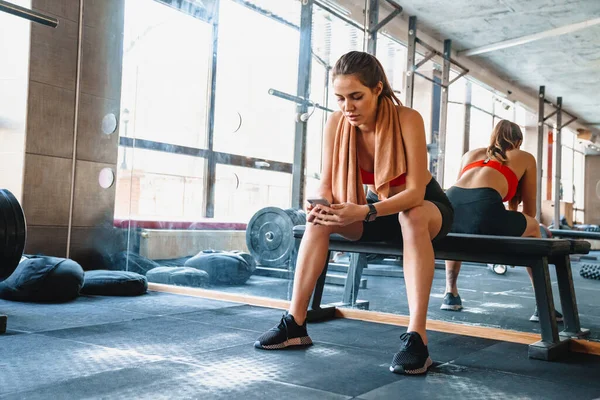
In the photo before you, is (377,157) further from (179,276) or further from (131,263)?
(131,263)

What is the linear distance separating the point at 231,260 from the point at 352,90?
63.8 inches

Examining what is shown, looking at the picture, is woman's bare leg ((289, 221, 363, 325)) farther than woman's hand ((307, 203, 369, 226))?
Yes

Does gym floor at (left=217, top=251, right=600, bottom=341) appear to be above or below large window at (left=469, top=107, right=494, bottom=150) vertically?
below

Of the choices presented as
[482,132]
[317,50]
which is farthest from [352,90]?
[317,50]

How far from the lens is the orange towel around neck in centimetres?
169

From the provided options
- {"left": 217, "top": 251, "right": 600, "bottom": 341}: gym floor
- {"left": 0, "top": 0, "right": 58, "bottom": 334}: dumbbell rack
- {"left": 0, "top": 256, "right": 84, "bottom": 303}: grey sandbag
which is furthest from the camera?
{"left": 0, "top": 256, "right": 84, "bottom": 303}: grey sandbag

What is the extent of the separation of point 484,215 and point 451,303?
1.42ft

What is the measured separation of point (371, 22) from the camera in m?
3.71

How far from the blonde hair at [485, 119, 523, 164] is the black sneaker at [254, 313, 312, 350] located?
123 cm

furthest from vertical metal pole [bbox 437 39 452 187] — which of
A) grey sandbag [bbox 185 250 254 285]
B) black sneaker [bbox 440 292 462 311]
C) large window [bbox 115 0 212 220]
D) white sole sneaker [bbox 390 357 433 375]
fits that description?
white sole sneaker [bbox 390 357 433 375]

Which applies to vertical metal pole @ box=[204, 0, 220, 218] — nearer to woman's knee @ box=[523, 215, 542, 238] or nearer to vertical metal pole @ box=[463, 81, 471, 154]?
vertical metal pole @ box=[463, 81, 471, 154]

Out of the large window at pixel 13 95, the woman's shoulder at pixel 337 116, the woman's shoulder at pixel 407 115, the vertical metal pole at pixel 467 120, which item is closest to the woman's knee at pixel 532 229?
the vertical metal pole at pixel 467 120

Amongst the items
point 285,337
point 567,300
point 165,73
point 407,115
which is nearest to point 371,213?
point 407,115

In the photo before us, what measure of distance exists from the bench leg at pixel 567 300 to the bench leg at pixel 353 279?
2.80 feet
